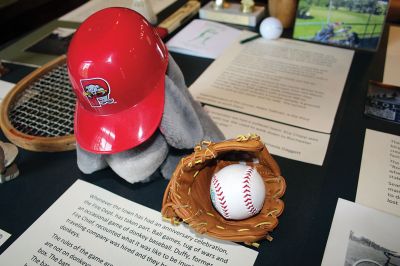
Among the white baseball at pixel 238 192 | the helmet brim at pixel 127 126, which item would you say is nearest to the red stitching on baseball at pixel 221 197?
the white baseball at pixel 238 192

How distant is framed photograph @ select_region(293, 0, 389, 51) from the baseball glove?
1.53 ft

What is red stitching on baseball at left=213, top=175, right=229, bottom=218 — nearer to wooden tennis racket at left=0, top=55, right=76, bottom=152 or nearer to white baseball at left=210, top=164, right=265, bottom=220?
white baseball at left=210, top=164, right=265, bottom=220

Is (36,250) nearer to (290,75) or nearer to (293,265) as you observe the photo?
(293,265)

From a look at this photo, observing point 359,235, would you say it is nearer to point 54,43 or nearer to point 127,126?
point 127,126

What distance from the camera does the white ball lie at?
0.82 m

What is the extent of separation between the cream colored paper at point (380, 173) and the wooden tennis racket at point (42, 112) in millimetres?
478

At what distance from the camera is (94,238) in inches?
18.0

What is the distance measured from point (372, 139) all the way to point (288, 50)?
33 centimetres

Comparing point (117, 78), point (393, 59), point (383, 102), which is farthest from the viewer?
point (393, 59)

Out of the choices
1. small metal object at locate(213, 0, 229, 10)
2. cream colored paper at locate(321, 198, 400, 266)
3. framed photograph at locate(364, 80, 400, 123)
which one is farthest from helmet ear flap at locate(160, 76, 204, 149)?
small metal object at locate(213, 0, 229, 10)

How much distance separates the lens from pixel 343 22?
760mm

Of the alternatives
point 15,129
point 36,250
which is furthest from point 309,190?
point 15,129

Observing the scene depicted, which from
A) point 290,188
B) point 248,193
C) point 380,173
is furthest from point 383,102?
point 248,193

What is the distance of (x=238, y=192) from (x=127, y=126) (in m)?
0.17
